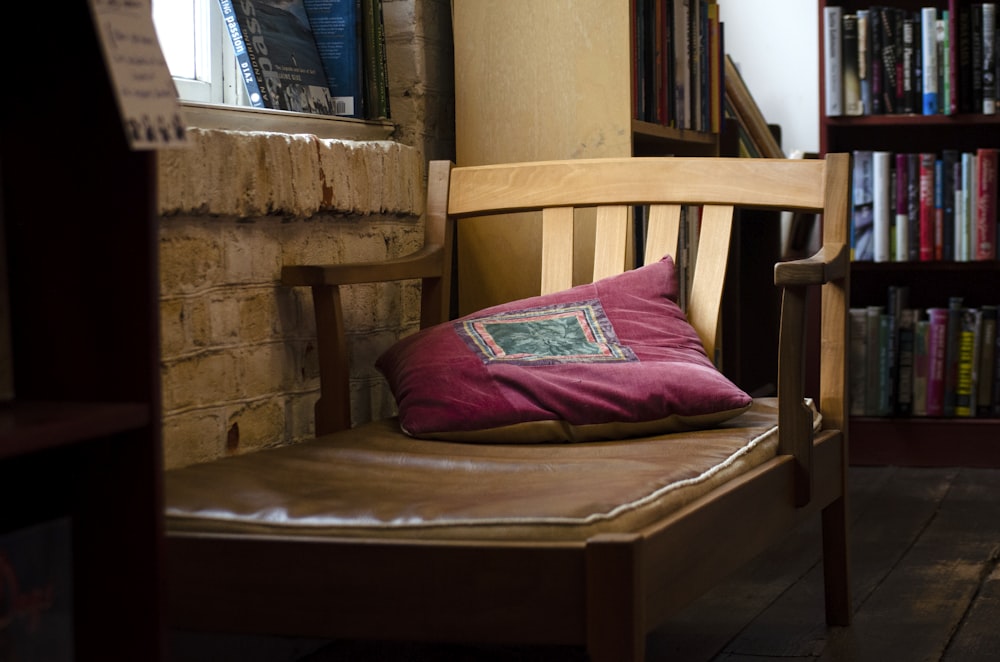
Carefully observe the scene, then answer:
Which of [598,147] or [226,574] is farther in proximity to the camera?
[598,147]

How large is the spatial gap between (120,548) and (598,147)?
1.57 m

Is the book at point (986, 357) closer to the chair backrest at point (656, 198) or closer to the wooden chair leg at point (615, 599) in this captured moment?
the chair backrest at point (656, 198)

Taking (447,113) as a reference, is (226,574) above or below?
below

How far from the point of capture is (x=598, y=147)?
7.83ft

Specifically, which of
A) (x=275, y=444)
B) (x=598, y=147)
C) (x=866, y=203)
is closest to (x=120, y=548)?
(x=275, y=444)

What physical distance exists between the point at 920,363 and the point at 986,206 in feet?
1.50

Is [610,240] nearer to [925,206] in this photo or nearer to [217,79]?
[217,79]

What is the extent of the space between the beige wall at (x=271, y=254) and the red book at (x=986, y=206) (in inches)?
68.8

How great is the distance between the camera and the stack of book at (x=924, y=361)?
3455 millimetres

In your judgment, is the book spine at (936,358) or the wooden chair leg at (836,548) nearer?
the wooden chair leg at (836,548)

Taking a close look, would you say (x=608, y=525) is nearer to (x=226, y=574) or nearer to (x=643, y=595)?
(x=643, y=595)

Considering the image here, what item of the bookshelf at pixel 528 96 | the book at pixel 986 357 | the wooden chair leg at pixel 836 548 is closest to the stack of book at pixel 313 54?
the bookshelf at pixel 528 96

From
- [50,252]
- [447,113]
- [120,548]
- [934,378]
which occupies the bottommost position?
[934,378]

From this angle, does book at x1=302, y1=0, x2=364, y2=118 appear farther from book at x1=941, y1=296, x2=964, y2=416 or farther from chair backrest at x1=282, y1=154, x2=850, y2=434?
book at x1=941, y1=296, x2=964, y2=416
